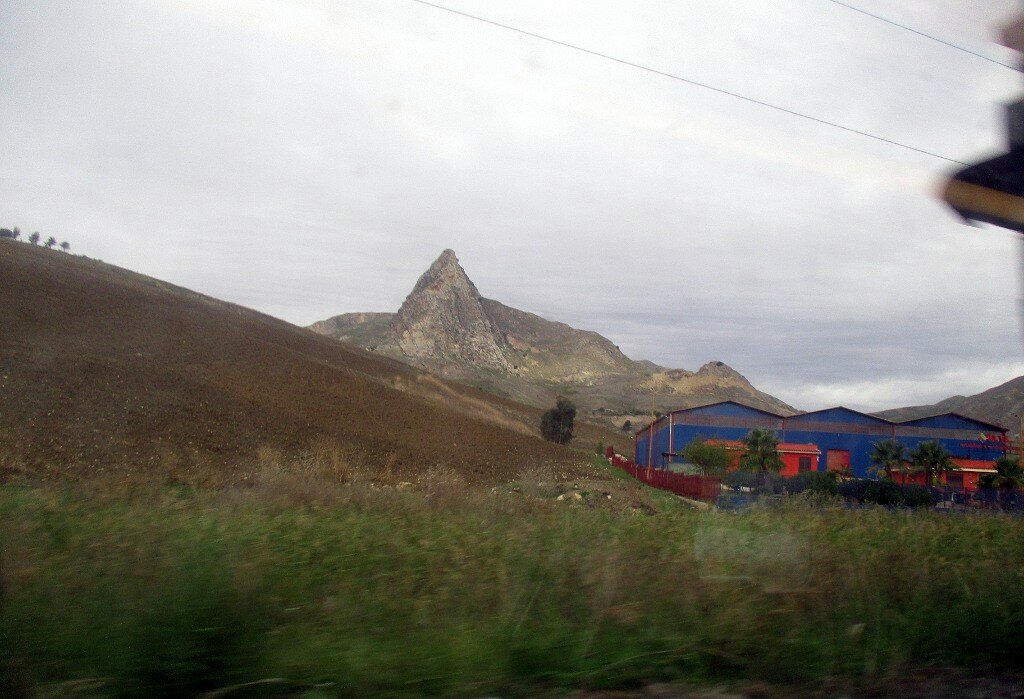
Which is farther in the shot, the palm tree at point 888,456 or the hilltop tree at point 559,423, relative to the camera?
the hilltop tree at point 559,423

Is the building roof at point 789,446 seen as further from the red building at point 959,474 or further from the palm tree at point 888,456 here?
the red building at point 959,474

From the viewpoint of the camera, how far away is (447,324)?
125312 millimetres

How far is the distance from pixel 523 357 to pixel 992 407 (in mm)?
62638

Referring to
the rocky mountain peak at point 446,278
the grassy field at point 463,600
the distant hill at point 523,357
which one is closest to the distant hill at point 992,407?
the distant hill at point 523,357

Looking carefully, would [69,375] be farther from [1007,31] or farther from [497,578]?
[1007,31]

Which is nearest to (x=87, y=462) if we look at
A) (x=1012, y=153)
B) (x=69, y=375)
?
(x=69, y=375)

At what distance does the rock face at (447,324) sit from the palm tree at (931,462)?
212ft

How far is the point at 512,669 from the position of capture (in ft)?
16.4

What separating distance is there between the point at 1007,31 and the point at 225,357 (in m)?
30.7

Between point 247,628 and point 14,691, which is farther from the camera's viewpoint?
point 247,628

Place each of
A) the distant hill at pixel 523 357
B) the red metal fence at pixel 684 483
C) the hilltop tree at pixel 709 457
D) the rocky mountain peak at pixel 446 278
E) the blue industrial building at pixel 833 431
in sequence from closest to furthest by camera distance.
A: the red metal fence at pixel 684 483
the blue industrial building at pixel 833 431
the hilltop tree at pixel 709 457
the distant hill at pixel 523 357
the rocky mountain peak at pixel 446 278

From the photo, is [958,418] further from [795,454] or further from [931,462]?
[795,454]

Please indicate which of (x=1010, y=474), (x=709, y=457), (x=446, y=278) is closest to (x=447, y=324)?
(x=446, y=278)

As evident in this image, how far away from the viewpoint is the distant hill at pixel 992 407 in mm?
37031
